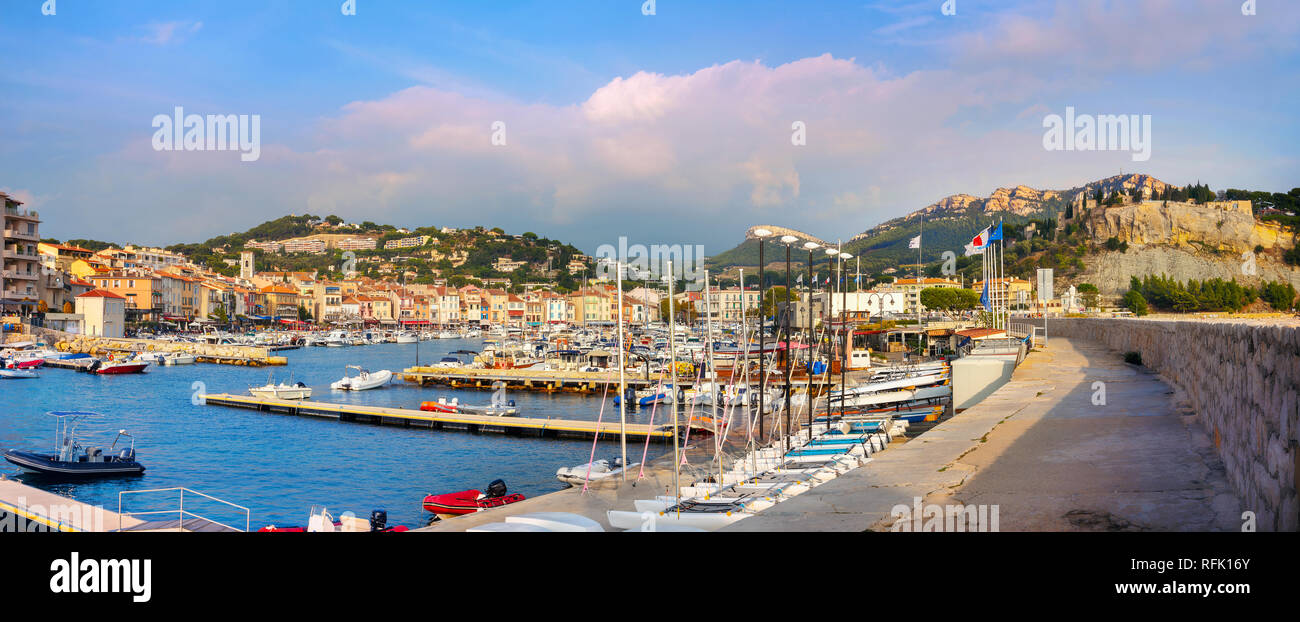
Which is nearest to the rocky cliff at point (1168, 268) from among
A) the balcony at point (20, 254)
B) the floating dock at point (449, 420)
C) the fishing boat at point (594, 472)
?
the floating dock at point (449, 420)

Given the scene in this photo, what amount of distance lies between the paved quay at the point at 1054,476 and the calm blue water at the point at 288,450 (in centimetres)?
1399

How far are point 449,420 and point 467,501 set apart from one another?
15467mm

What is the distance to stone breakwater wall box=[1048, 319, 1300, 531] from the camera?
3.37 meters

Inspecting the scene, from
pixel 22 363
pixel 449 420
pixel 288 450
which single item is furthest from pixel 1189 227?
pixel 22 363

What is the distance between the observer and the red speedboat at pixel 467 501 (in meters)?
16.3

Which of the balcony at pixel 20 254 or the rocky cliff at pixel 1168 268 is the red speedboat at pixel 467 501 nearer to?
the balcony at pixel 20 254

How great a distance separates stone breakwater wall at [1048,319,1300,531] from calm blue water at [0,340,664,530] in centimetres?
1578

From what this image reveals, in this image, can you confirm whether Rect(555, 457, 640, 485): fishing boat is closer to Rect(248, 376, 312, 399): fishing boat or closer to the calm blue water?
the calm blue water

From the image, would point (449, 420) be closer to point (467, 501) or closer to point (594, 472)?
point (467, 501)

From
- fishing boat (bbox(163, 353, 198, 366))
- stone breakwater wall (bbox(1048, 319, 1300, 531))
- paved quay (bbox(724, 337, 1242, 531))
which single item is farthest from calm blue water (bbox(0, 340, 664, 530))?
stone breakwater wall (bbox(1048, 319, 1300, 531))

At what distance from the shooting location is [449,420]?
32.1 metres
